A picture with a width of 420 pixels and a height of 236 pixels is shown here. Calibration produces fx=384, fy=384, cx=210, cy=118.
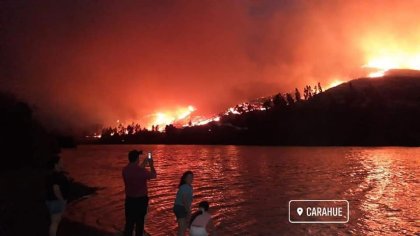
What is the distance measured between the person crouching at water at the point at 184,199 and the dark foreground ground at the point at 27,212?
9.33 metres

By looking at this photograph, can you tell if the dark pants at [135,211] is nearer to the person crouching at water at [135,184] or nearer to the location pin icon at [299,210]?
the person crouching at water at [135,184]

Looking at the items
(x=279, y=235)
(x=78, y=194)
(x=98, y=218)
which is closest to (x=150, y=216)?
Result: (x=98, y=218)

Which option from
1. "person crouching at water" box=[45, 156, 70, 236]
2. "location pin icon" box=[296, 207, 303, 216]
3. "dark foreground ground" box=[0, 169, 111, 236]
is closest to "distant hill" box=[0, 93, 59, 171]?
"dark foreground ground" box=[0, 169, 111, 236]

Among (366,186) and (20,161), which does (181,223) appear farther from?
(20,161)

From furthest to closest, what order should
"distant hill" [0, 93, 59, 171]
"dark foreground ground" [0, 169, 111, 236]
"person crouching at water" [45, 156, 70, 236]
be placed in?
"distant hill" [0, 93, 59, 171] → "dark foreground ground" [0, 169, 111, 236] → "person crouching at water" [45, 156, 70, 236]

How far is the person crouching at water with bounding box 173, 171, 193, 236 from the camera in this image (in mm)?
12883

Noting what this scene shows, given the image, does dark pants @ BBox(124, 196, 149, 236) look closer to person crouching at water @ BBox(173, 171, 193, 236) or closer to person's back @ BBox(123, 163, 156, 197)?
person's back @ BBox(123, 163, 156, 197)

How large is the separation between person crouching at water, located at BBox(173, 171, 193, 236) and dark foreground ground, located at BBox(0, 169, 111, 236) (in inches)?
367

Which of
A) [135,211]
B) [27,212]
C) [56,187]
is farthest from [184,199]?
[27,212]

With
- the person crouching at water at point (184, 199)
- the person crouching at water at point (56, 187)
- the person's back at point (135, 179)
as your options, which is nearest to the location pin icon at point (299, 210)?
the person crouching at water at point (184, 199)

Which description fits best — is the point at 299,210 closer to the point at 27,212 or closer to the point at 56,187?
the point at 27,212

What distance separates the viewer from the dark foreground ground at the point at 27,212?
65.5 ft

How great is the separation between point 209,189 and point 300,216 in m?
21.5

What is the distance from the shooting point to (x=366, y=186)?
53594 millimetres
